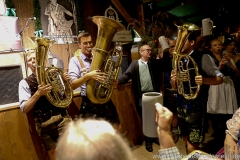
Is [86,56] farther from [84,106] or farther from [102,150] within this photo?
[102,150]

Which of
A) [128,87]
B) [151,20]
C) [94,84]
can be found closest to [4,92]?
[94,84]

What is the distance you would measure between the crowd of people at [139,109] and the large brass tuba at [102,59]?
3.9 inches

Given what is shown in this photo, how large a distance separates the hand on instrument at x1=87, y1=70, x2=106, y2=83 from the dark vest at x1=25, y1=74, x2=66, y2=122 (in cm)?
54

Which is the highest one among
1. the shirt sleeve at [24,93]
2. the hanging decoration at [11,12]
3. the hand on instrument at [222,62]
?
the hanging decoration at [11,12]

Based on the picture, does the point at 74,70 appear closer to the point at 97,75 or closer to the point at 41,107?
the point at 97,75

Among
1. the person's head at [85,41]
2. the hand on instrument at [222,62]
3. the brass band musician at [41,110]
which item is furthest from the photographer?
the hand on instrument at [222,62]

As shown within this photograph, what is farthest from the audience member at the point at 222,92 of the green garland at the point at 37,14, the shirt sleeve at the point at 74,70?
the green garland at the point at 37,14

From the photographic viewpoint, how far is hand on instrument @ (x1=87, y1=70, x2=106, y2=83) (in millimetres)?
2182

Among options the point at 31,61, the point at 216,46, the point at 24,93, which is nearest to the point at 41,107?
the point at 24,93

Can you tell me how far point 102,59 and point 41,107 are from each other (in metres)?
0.86

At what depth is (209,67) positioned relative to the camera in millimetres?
2273

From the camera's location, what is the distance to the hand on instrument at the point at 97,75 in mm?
2182

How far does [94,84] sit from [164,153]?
1523 millimetres

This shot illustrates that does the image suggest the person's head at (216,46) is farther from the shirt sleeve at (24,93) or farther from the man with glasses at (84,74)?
the shirt sleeve at (24,93)
